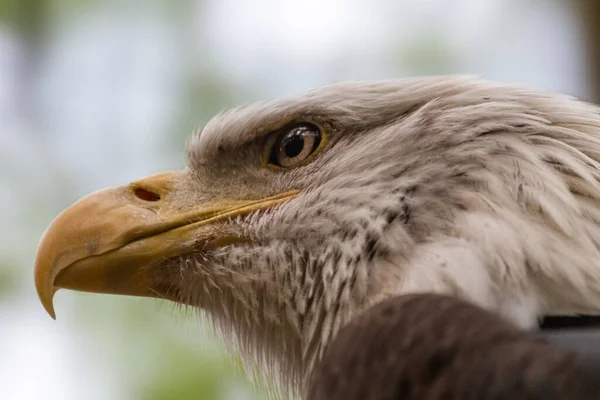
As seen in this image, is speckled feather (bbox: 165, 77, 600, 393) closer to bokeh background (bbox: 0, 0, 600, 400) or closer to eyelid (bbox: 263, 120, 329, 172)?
eyelid (bbox: 263, 120, 329, 172)

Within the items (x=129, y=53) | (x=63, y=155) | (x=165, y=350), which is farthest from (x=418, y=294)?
(x=129, y=53)

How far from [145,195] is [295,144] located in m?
0.38

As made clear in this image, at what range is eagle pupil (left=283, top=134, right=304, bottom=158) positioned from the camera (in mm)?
1920

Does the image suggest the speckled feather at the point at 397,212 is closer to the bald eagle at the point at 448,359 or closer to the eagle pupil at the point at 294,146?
the eagle pupil at the point at 294,146

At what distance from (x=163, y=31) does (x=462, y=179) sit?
3.75 m

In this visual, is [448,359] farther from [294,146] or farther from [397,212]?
[294,146]

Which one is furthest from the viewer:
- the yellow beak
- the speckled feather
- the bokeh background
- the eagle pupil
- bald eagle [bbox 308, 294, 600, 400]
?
the bokeh background

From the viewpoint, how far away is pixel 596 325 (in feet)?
4.70

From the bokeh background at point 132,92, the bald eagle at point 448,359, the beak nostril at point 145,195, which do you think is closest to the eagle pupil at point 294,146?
the beak nostril at point 145,195

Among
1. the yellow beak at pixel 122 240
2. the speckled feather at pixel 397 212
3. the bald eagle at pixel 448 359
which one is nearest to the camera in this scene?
the bald eagle at pixel 448 359

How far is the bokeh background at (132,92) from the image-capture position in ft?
12.8

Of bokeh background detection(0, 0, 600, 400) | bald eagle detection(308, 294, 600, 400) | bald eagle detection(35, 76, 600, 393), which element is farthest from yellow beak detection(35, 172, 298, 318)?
bokeh background detection(0, 0, 600, 400)

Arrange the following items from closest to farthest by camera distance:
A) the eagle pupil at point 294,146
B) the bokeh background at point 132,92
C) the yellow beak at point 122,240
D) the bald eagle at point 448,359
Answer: the bald eagle at point 448,359, the yellow beak at point 122,240, the eagle pupil at point 294,146, the bokeh background at point 132,92

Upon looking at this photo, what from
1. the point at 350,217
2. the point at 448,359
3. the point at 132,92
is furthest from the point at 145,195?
the point at 132,92
